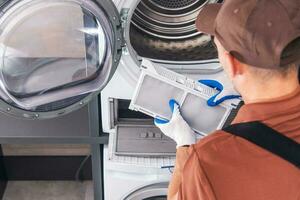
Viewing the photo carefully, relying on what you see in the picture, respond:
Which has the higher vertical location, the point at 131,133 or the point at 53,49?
→ the point at 53,49

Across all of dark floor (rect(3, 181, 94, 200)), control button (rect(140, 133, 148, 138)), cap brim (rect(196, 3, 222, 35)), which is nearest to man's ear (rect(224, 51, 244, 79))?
cap brim (rect(196, 3, 222, 35))

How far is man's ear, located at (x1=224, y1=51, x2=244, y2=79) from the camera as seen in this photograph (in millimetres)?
967

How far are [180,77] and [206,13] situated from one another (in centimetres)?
42

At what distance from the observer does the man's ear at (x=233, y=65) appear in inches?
38.1

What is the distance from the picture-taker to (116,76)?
1612 mm

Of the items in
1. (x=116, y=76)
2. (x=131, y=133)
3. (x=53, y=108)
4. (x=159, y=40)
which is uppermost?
(x=159, y=40)

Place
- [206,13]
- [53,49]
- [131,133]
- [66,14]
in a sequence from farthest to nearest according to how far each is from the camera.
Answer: [131,133] < [53,49] < [66,14] < [206,13]

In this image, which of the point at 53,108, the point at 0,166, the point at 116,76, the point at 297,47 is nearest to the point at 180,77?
the point at 116,76

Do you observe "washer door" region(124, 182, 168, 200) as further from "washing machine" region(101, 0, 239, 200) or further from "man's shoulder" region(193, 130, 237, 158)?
"man's shoulder" region(193, 130, 237, 158)

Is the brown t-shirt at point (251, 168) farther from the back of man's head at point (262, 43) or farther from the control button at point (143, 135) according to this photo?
Answer: the control button at point (143, 135)

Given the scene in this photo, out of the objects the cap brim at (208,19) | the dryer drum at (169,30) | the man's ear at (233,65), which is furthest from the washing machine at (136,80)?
the man's ear at (233,65)

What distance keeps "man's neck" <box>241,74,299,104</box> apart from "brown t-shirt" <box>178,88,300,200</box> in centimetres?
1

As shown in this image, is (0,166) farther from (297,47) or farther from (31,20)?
(297,47)

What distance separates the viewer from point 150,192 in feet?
5.75
